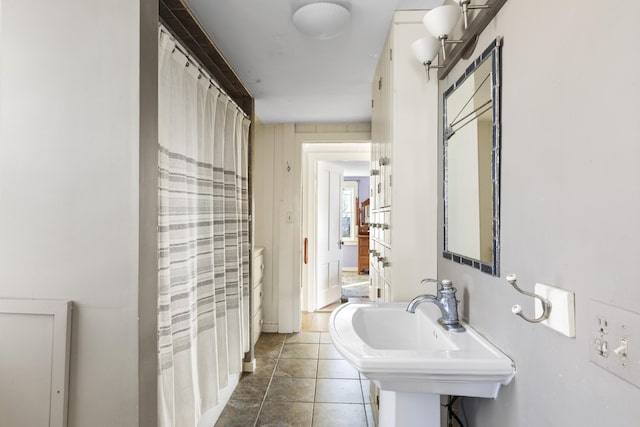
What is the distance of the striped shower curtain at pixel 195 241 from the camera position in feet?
4.71

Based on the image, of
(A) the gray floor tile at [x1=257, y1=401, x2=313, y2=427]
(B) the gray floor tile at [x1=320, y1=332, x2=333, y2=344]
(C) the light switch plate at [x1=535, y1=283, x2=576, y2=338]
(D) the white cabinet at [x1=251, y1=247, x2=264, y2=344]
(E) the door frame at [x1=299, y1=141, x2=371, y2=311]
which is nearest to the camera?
(C) the light switch plate at [x1=535, y1=283, x2=576, y2=338]

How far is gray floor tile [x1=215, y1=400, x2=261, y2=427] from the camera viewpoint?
212cm

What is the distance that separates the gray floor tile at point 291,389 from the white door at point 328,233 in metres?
1.79

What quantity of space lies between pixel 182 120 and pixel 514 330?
60.8 inches

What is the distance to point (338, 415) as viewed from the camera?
2.21 metres

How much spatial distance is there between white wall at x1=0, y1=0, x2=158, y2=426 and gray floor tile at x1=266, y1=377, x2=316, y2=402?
5.04 ft

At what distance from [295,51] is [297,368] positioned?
7.82ft

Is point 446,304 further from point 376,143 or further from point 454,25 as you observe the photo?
point 376,143

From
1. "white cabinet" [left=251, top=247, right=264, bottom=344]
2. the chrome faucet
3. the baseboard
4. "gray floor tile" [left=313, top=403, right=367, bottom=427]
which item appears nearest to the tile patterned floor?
"gray floor tile" [left=313, top=403, right=367, bottom=427]

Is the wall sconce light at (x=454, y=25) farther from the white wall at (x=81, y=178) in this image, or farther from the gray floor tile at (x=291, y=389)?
the gray floor tile at (x=291, y=389)

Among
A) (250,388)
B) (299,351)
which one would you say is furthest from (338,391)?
(299,351)

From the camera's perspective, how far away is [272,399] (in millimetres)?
2387

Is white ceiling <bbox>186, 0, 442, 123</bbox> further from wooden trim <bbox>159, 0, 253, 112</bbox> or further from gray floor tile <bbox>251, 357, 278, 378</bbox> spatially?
gray floor tile <bbox>251, 357, 278, 378</bbox>

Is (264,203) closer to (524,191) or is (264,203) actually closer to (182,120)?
(182,120)
